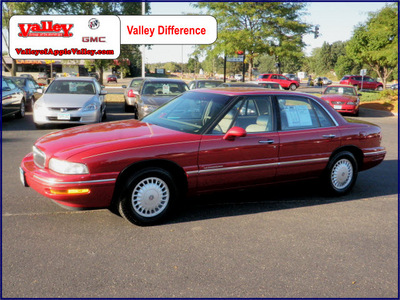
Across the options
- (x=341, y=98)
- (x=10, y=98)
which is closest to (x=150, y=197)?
(x=10, y=98)

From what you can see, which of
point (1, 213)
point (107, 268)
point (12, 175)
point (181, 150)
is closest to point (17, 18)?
point (12, 175)

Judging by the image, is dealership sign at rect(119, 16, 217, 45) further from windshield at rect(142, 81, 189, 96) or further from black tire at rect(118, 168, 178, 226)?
black tire at rect(118, 168, 178, 226)

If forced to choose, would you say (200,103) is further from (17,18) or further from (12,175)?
(17,18)

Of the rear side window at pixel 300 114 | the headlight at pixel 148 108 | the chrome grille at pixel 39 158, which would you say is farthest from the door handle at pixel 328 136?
the headlight at pixel 148 108

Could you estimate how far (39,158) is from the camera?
480 centimetres

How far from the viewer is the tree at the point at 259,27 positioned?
97.5 feet

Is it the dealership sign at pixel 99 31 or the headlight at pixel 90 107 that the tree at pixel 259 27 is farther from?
the headlight at pixel 90 107

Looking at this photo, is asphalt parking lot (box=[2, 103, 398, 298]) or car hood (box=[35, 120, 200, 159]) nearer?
asphalt parking lot (box=[2, 103, 398, 298])

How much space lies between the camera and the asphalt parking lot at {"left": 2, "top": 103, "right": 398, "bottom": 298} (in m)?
3.37

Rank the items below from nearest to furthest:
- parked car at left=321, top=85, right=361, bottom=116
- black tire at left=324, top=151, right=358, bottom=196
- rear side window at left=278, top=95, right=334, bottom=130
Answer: rear side window at left=278, top=95, right=334, bottom=130
black tire at left=324, top=151, right=358, bottom=196
parked car at left=321, top=85, right=361, bottom=116

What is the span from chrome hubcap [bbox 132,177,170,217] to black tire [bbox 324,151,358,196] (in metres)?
2.56

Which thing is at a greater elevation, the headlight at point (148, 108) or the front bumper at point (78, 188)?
the headlight at point (148, 108)

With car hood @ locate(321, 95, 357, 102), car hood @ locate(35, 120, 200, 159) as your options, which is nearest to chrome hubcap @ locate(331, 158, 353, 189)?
car hood @ locate(35, 120, 200, 159)

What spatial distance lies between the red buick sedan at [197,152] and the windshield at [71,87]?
24.5 feet
